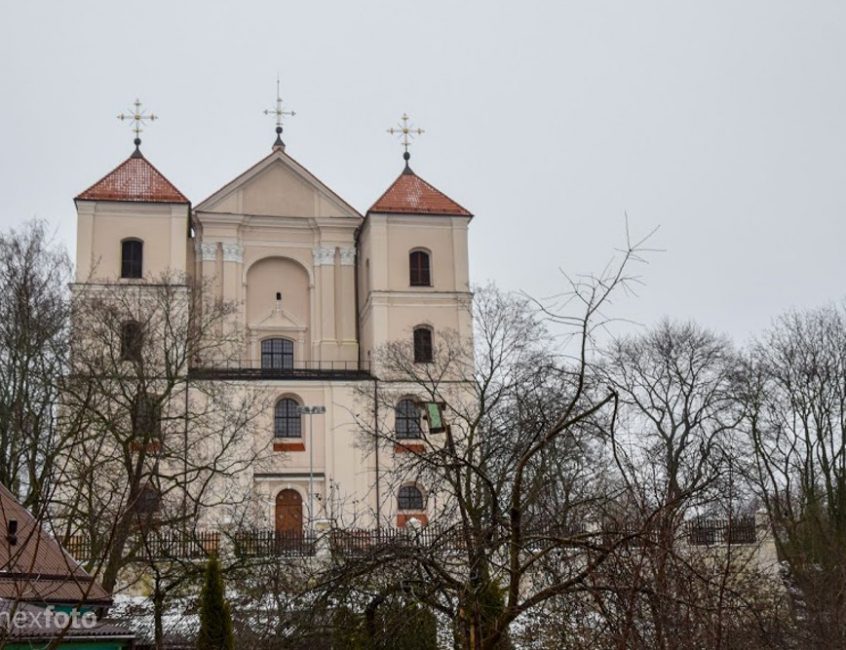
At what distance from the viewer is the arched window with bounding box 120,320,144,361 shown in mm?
31125

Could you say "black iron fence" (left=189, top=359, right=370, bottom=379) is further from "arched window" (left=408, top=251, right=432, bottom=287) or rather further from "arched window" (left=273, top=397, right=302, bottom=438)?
"arched window" (left=408, top=251, right=432, bottom=287)

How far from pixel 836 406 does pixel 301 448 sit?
2017 centimetres

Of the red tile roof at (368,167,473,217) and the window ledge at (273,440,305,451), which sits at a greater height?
the red tile roof at (368,167,473,217)

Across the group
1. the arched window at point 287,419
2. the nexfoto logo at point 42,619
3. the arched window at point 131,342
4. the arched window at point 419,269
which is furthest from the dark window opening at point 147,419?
the arched window at point 419,269

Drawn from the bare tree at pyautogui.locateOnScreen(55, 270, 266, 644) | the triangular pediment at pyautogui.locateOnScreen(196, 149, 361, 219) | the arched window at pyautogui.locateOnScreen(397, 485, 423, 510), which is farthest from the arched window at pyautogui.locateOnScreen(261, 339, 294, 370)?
the bare tree at pyautogui.locateOnScreen(55, 270, 266, 644)

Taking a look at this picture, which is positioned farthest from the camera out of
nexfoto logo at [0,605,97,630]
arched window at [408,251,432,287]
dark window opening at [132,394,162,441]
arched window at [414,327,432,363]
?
arched window at [408,251,432,287]

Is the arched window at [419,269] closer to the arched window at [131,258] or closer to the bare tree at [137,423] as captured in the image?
the bare tree at [137,423]

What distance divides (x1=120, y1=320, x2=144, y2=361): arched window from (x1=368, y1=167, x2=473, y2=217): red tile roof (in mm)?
17426

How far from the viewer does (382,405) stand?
132ft

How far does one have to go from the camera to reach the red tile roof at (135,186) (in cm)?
4662

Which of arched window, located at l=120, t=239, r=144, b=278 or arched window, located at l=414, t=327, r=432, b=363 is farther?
arched window, located at l=414, t=327, r=432, b=363

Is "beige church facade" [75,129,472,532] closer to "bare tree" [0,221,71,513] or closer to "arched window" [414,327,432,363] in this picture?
"arched window" [414,327,432,363]

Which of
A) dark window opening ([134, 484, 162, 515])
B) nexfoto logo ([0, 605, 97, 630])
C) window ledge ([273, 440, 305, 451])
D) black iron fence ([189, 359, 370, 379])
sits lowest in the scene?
nexfoto logo ([0, 605, 97, 630])

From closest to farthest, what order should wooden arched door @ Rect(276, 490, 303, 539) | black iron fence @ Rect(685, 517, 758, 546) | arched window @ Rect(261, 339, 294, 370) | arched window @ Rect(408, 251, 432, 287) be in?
black iron fence @ Rect(685, 517, 758, 546) → wooden arched door @ Rect(276, 490, 303, 539) → arched window @ Rect(408, 251, 432, 287) → arched window @ Rect(261, 339, 294, 370)
